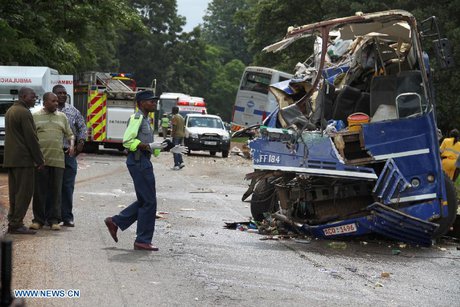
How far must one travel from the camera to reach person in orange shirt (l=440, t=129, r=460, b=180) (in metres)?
16.5

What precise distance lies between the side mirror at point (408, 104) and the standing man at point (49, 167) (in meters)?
4.47

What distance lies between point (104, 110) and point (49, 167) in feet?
71.1

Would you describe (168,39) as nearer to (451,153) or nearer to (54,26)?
(54,26)

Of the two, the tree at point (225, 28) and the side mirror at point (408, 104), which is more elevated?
the tree at point (225, 28)

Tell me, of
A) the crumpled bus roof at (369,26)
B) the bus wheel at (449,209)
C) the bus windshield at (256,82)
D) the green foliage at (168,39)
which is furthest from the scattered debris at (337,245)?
the bus windshield at (256,82)

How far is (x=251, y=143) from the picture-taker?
12117 mm

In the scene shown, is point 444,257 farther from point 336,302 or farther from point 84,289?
point 84,289

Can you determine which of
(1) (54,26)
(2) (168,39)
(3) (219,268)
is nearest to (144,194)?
(3) (219,268)

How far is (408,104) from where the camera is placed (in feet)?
37.3

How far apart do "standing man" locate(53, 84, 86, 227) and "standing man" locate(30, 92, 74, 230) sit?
0.95 ft

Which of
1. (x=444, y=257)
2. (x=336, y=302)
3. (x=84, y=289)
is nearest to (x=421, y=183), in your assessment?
(x=444, y=257)

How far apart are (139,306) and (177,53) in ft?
309

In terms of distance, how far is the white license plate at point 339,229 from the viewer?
1133 centimetres

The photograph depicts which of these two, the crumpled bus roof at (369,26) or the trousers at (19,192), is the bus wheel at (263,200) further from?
the trousers at (19,192)
